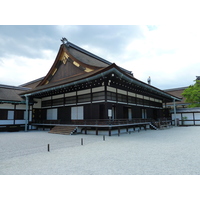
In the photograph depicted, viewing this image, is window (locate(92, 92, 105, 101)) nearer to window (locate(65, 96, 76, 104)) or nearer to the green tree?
window (locate(65, 96, 76, 104))

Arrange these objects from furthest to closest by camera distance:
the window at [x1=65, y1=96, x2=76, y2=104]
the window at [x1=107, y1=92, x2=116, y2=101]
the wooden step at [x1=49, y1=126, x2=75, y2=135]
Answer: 1. the window at [x1=65, y1=96, x2=76, y2=104]
2. the window at [x1=107, y1=92, x2=116, y2=101]
3. the wooden step at [x1=49, y1=126, x2=75, y2=135]

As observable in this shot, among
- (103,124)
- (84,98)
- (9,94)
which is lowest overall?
(103,124)

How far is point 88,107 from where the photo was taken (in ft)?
48.5

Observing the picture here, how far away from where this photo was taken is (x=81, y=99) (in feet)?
50.8

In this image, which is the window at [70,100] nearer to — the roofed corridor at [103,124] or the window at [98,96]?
the roofed corridor at [103,124]

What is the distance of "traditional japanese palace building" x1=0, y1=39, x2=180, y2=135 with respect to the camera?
13516 millimetres

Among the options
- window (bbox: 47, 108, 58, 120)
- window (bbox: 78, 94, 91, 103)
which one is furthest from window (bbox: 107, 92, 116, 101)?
window (bbox: 47, 108, 58, 120)

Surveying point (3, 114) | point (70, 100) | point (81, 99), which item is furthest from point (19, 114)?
point (81, 99)

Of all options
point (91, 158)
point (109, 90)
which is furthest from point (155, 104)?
point (91, 158)

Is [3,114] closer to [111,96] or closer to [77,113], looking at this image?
[77,113]

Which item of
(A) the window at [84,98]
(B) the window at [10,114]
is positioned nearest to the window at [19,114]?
(B) the window at [10,114]

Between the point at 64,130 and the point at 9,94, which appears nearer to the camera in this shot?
the point at 64,130

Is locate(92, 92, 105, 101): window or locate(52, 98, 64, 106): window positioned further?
locate(52, 98, 64, 106): window

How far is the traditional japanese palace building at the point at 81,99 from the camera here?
13516 mm
